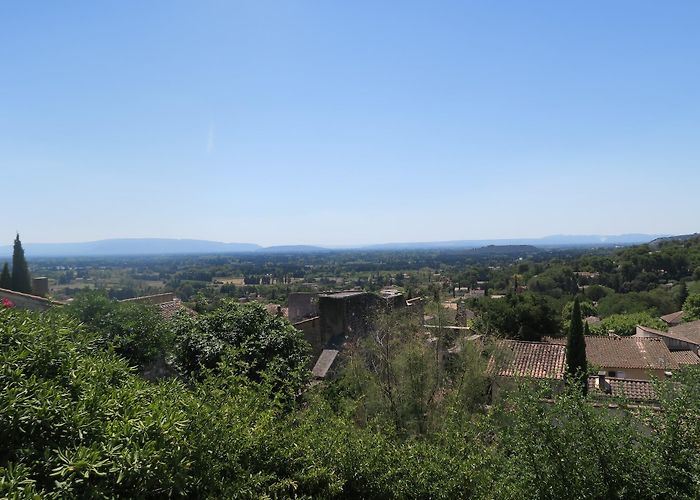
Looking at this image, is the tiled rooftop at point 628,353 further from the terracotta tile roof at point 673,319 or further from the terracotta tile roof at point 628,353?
the terracotta tile roof at point 673,319

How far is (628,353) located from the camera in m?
24.5

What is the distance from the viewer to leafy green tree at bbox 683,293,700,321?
4305 centimetres

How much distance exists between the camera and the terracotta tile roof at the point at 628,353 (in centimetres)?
2272

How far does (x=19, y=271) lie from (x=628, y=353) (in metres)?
35.6

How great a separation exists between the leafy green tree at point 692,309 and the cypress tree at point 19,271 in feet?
171

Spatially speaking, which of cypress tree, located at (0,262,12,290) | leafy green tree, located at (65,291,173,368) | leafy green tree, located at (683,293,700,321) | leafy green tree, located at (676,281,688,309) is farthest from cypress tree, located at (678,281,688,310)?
cypress tree, located at (0,262,12,290)

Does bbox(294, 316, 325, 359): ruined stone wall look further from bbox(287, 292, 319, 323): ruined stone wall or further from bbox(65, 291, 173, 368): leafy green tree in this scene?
bbox(65, 291, 173, 368): leafy green tree

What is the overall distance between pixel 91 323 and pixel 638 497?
30.2 feet

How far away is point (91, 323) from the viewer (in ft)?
30.7

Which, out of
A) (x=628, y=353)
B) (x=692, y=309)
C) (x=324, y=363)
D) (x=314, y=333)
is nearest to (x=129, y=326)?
(x=324, y=363)

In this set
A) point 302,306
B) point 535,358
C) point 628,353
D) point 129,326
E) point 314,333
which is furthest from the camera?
point 628,353

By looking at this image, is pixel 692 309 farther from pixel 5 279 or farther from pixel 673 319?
pixel 5 279

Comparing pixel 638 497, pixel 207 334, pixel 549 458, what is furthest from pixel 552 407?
pixel 207 334

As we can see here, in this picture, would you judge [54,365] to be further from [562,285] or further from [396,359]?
[562,285]
